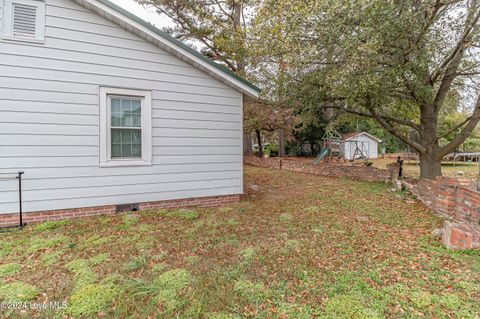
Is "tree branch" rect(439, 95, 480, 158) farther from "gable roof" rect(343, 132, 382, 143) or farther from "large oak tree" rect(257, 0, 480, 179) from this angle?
"gable roof" rect(343, 132, 382, 143)

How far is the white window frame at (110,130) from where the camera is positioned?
472cm

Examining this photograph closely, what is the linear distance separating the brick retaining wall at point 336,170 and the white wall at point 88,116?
7268 mm

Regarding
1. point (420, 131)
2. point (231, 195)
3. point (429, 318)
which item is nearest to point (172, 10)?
point (231, 195)

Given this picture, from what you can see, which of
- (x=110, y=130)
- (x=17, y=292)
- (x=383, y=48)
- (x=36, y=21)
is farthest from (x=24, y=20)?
(x=383, y=48)

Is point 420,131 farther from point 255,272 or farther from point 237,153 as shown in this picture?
point 255,272

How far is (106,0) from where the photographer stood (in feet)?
14.7

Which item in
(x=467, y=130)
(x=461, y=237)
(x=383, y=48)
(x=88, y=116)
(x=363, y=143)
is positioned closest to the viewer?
(x=461, y=237)

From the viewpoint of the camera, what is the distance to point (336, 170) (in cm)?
1151

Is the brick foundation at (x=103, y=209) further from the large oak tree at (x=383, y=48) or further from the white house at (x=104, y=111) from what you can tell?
the large oak tree at (x=383, y=48)

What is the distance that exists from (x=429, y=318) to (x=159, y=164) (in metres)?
4.81

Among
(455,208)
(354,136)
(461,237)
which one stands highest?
(354,136)

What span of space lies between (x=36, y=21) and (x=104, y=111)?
6.05ft

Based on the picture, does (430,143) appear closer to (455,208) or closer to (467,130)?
(467,130)

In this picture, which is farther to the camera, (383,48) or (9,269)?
(383,48)
